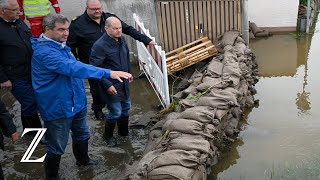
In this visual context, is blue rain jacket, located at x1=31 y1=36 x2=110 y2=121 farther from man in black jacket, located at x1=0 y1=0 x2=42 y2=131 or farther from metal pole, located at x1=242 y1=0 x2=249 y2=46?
metal pole, located at x1=242 y1=0 x2=249 y2=46

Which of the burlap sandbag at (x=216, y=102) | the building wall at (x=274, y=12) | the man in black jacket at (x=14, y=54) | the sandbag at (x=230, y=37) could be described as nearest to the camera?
the man in black jacket at (x=14, y=54)

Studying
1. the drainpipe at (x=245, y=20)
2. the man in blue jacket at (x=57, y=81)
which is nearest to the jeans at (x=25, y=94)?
the man in blue jacket at (x=57, y=81)

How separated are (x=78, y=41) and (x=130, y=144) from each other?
1.64 m

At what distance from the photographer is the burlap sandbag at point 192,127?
4070 millimetres

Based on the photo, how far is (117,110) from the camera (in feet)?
15.3

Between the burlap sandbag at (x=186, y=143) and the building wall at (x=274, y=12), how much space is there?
5.85 metres

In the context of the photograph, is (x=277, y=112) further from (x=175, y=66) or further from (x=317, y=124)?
(x=175, y=66)

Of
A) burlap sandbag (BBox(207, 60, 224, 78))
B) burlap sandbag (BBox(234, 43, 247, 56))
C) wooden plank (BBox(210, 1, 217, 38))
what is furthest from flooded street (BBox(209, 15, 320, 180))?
wooden plank (BBox(210, 1, 217, 38))

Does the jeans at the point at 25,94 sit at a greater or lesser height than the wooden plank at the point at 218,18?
lesser

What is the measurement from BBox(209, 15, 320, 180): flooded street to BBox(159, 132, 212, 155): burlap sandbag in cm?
58

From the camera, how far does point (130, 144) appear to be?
4992 millimetres

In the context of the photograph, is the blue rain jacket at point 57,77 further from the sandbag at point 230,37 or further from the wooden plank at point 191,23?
the wooden plank at point 191,23

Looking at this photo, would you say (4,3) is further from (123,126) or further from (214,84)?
(214,84)

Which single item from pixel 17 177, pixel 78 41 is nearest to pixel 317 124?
pixel 78 41
